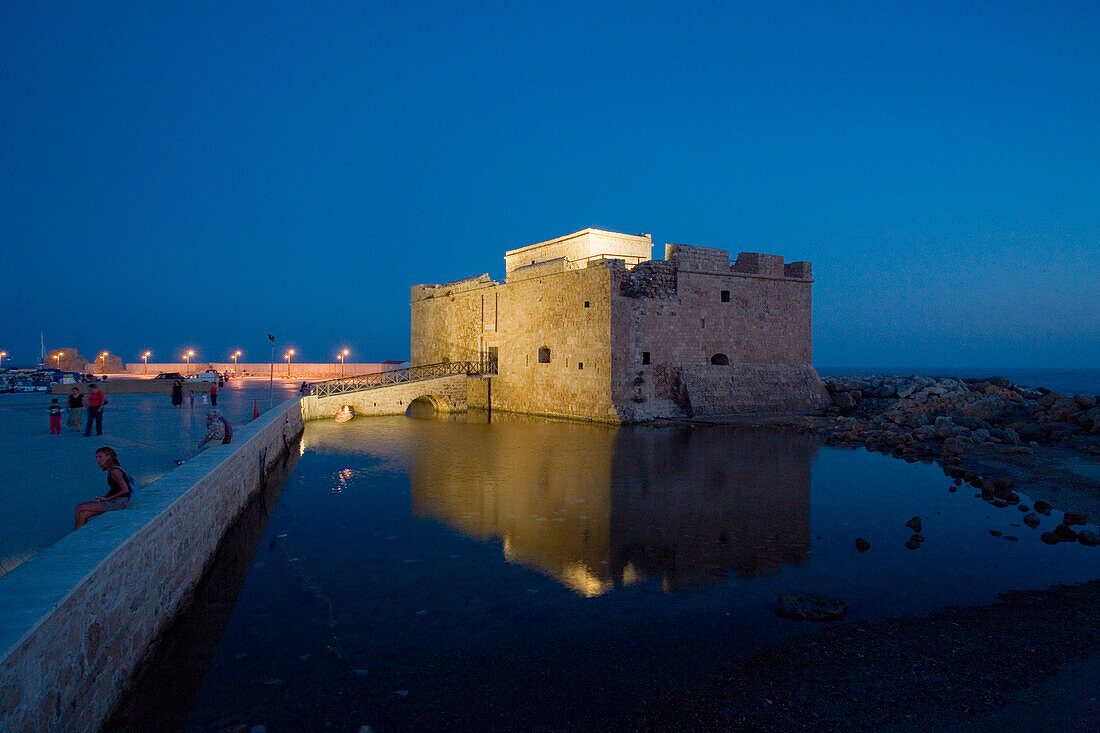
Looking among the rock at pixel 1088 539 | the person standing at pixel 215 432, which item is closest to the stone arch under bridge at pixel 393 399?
the person standing at pixel 215 432

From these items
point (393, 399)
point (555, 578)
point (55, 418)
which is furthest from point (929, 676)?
point (393, 399)

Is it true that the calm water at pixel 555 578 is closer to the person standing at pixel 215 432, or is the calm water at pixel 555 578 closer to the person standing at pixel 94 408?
the person standing at pixel 215 432

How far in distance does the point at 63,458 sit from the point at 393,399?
13681 millimetres

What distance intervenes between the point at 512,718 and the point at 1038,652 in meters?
3.94

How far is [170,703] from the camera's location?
3.85 m

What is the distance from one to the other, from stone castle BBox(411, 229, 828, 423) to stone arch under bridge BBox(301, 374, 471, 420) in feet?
3.01

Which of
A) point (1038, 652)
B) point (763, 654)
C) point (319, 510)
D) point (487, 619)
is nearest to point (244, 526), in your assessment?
point (319, 510)

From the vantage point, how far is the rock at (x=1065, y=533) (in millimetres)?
7391

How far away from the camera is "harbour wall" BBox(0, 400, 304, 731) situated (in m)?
2.63

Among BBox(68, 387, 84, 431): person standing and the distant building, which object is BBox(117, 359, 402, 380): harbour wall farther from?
BBox(68, 387, 84, 431): person standing

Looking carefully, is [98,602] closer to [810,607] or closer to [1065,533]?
[810,607]

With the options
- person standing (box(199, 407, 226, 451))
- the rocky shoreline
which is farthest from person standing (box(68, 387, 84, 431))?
the rocky shoreline

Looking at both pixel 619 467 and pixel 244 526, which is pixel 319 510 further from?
pixel 619 467

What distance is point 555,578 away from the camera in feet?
19.8
